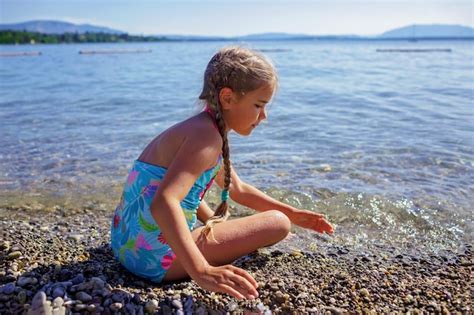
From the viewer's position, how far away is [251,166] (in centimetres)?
613

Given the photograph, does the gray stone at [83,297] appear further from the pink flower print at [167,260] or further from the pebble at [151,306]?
the pink flower print at [167,260]

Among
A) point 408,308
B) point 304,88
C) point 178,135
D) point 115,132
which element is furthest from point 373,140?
point 304,88

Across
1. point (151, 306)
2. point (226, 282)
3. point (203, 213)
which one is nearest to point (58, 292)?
point (151, 306)

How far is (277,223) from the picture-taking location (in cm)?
312

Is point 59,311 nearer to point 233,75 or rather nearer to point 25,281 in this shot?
point 25,281

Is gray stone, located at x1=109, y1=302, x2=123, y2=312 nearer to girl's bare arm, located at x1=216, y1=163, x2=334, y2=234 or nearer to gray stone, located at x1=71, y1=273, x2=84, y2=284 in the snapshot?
gray stone, located at x1=71, y1=273, x2=84, y2=284

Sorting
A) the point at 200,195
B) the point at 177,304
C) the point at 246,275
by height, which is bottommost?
the point at 177,304

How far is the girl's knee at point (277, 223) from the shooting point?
123 inches

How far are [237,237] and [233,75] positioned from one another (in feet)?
3.40

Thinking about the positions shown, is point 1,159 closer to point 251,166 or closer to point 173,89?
point 251,166

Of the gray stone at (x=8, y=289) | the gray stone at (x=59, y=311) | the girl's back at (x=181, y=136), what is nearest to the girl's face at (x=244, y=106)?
the girl's back at (x=181, y=136)

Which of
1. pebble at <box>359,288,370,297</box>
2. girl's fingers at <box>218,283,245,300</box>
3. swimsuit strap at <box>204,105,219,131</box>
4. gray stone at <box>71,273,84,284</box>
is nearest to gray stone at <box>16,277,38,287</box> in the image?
gray stone at <box>71,273,84,284</box>

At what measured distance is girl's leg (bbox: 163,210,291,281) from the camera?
2879 millimetres

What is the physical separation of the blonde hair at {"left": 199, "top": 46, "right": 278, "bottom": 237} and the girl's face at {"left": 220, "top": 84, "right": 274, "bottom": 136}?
3 centimetres
